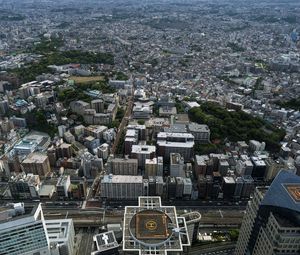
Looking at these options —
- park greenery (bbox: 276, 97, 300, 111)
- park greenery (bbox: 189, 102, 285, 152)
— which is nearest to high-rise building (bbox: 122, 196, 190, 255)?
park greenery (bbox: 189, 102, 285, 152)

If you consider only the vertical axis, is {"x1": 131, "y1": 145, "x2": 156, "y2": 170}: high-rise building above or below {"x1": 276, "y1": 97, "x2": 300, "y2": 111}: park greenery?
above

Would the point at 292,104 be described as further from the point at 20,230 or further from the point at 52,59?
the point at 52,59

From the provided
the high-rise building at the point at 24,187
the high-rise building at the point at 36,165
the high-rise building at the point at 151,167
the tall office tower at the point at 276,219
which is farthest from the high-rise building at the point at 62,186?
the tall office tower at the point at 276,219

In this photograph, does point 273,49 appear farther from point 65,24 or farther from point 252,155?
point 65,24

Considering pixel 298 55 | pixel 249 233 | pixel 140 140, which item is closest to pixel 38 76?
pixel 140 140

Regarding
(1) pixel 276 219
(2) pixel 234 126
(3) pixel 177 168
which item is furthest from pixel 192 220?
(2) pixel 234 126

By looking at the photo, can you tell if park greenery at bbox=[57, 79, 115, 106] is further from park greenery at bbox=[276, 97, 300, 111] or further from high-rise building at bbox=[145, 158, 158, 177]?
park greenery at bbox=[276, 97, 300, 111]
